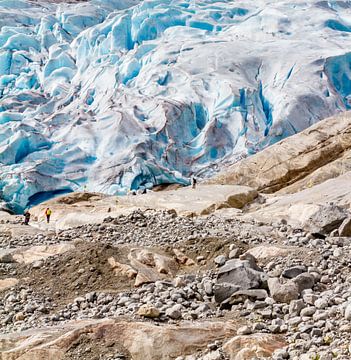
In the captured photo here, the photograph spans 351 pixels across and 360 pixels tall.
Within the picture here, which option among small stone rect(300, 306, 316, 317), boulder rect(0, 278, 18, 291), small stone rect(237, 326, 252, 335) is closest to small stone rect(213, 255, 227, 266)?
small stone rect(300, 306, 316, 317)

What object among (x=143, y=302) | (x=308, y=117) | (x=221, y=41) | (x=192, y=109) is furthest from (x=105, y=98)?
(x=143, y=302)

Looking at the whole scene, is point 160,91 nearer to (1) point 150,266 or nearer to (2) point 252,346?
(1) point 150,266

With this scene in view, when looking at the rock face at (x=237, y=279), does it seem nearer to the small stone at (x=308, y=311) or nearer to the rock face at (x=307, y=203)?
the small stone at (x=308, y=311)

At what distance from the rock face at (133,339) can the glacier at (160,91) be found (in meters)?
26.8

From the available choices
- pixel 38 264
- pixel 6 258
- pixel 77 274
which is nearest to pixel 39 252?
pixel 6 258

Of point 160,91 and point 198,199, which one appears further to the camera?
point 160,91

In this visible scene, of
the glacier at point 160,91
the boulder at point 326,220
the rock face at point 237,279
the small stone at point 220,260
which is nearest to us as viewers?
the rock face at point 237,279

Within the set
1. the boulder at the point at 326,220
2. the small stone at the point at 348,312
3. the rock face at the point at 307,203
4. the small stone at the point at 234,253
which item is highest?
the small stone at the point at 348,312

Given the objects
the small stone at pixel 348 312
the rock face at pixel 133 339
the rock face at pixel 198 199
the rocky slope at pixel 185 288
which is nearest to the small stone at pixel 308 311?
the rocky slope at pixel 185 288

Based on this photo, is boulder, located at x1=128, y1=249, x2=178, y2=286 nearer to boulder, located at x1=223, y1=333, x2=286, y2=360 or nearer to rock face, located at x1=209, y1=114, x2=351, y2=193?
boulder, located at x1=223, y1=333, x2=286, y2=360

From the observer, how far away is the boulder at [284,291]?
6.66 metres

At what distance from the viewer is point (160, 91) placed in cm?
4241

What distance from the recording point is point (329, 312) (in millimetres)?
5738

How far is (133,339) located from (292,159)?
1937cm
